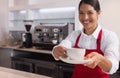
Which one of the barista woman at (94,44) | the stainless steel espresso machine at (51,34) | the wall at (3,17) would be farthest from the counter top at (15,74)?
the wall at (3,17)

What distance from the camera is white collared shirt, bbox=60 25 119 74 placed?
3.67 feet

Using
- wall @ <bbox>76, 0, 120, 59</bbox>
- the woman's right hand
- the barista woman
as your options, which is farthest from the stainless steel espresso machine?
the woman's right hand

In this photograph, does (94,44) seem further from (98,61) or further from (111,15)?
(111,15)

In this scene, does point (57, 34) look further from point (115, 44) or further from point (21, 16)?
point (115, 44)

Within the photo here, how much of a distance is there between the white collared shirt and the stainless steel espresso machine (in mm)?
1810

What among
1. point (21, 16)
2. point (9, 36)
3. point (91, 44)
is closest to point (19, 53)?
point (9, 36)

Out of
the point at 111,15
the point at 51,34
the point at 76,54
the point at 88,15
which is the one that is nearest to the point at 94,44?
the point at 88,15

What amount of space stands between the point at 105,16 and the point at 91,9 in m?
1.85

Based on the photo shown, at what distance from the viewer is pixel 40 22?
4.18m

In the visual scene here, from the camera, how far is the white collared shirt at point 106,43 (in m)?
1.12

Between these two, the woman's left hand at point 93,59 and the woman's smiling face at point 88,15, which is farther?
the woman's smiling face at point 88,15

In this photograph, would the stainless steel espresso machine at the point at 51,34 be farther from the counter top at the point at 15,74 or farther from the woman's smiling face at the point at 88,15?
the woman's smiling face at the point at 88,15

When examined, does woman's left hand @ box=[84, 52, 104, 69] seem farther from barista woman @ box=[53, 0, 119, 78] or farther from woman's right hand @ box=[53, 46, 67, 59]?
woman's right hand @ box=[53, 46, 67, 59]

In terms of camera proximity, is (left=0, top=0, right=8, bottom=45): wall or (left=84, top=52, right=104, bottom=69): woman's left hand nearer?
(left=84, top=52, right=104, bottom=69): woman's left hand
